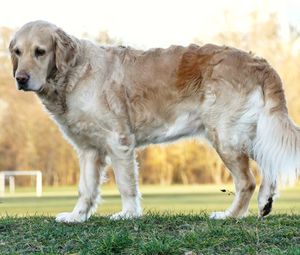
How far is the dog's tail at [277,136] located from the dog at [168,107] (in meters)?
0.01

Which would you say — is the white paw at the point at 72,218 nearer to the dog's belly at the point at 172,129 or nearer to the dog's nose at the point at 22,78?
the dog's belly at the point at 172,129

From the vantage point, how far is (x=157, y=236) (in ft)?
20.4

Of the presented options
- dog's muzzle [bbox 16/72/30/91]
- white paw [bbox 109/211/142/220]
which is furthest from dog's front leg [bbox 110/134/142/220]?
dog's muzzle [bbox 16/72/30/91]

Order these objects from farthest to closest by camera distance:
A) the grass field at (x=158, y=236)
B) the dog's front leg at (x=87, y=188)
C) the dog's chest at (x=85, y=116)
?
the dog's front leg at (x=87, y=188) < the dog's chest at (x=85, y=116) < the grass field at (x=158, y=236)

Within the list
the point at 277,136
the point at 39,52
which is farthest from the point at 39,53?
the point at 277,136

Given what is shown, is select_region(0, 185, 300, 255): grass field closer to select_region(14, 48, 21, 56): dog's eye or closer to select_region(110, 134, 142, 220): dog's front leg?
select_region(110, 134, 142, 220): dog's front leg

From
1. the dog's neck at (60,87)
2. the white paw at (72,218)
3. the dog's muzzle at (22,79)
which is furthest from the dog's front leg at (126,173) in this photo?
the dog's muzzle at (22,79)

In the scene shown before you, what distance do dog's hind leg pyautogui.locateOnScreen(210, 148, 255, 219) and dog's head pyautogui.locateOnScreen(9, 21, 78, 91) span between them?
1997mm

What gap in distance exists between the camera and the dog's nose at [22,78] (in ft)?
22.7

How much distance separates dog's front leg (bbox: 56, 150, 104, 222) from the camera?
746 centimetres

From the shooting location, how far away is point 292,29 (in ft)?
113

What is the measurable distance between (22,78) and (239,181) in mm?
2569

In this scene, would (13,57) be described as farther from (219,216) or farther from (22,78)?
(219,216)

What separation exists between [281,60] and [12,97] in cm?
1402
